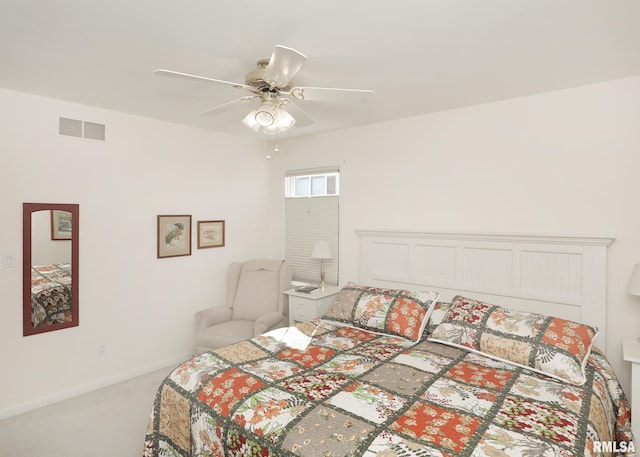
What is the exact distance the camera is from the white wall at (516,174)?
2586 mm

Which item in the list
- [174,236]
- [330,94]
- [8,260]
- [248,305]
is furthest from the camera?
[248,305]

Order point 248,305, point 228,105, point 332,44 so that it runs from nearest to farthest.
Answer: point 332,44, point 228,105, point 248,305

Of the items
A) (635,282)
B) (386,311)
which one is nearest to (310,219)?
(386,311)

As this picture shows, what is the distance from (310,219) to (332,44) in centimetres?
250

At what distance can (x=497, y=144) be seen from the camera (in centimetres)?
306

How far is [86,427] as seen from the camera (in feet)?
9.00

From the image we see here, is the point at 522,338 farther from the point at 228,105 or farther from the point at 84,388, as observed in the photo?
the point at 84,388

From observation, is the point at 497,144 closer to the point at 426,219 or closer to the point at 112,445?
the point at 426,219

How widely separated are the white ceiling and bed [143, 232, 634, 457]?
1.24 m

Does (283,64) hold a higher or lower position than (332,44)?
lower

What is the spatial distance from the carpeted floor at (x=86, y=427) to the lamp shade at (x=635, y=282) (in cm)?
335

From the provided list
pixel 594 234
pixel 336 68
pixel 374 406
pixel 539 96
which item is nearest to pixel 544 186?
pixel 594 234

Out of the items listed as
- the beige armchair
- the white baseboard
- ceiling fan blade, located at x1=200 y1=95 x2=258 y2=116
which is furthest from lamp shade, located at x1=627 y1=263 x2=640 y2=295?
the white baseboard

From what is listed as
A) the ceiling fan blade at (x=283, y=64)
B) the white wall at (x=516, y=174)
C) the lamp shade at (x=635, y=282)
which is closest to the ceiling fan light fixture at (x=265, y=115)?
the ceiling fan blade at (x=283, y=64)
